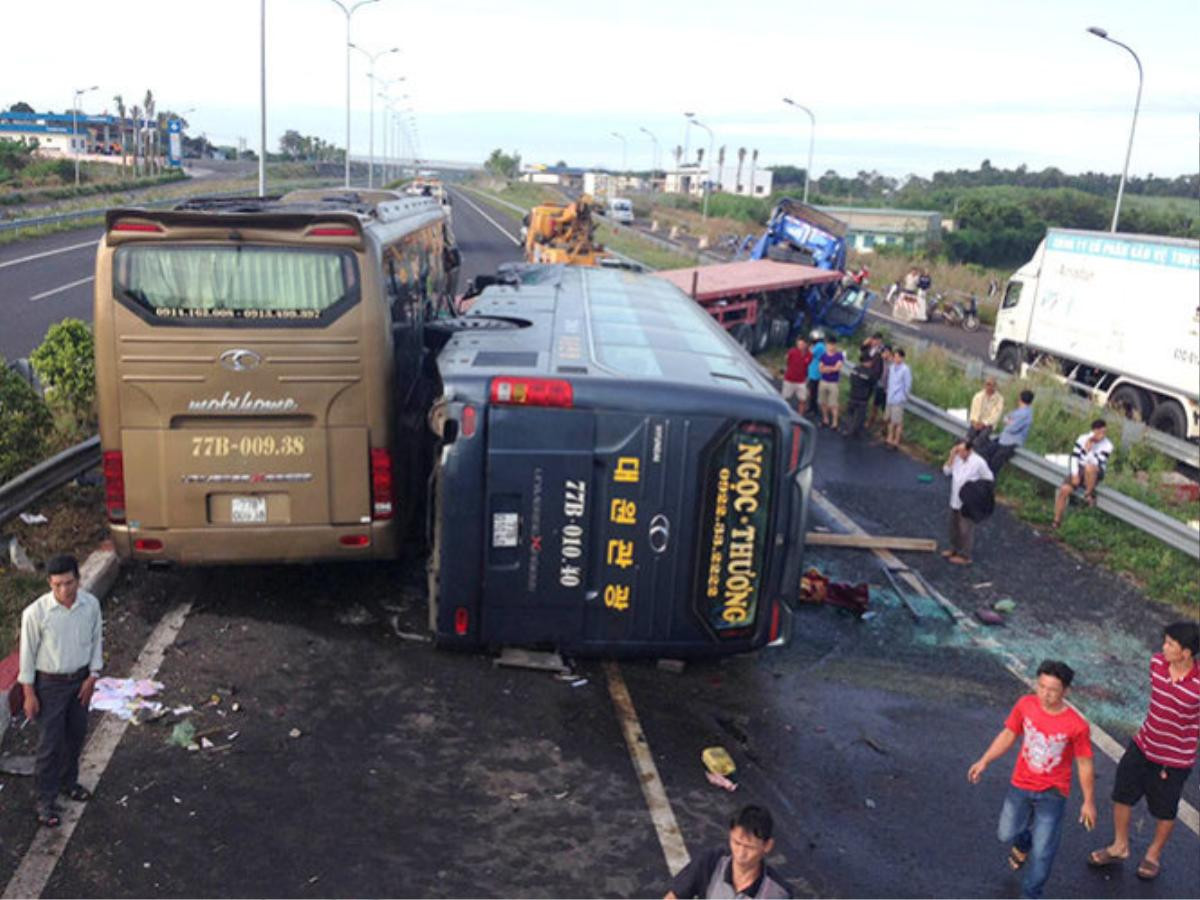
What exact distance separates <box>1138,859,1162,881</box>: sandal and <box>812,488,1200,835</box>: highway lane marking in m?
0.73

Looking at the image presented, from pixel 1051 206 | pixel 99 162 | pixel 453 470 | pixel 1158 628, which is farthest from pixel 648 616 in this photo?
pixel 99 162

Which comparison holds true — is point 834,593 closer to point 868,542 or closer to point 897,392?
point 868,542

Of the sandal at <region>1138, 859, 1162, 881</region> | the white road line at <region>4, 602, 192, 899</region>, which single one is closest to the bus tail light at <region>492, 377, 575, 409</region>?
the white road line at <region>4, 602, 192, 899</region>

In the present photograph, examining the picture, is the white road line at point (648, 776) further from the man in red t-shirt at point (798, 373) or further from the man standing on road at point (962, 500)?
the man in red t-shirt at point (798, 373)

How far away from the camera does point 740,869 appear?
4.29 meters

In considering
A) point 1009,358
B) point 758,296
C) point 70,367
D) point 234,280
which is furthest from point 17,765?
point 1009,358

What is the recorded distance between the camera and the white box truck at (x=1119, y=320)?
750 inches

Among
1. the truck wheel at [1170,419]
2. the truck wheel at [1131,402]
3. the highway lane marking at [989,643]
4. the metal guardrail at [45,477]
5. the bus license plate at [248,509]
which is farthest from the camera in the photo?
the truck wheel at [1131,402]

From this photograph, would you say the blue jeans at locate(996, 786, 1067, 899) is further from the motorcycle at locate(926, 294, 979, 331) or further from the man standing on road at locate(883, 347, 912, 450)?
the motorcycle at locate(926, 294, 979, 331)

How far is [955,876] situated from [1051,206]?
85.6 metres

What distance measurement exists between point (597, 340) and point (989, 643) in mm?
4405

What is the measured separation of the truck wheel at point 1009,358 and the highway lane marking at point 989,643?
12915 mm

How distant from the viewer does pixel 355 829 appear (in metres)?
6.20

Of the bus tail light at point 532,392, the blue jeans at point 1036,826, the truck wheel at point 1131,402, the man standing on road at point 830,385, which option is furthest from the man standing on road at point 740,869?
the truck wheel at point 1131,402
